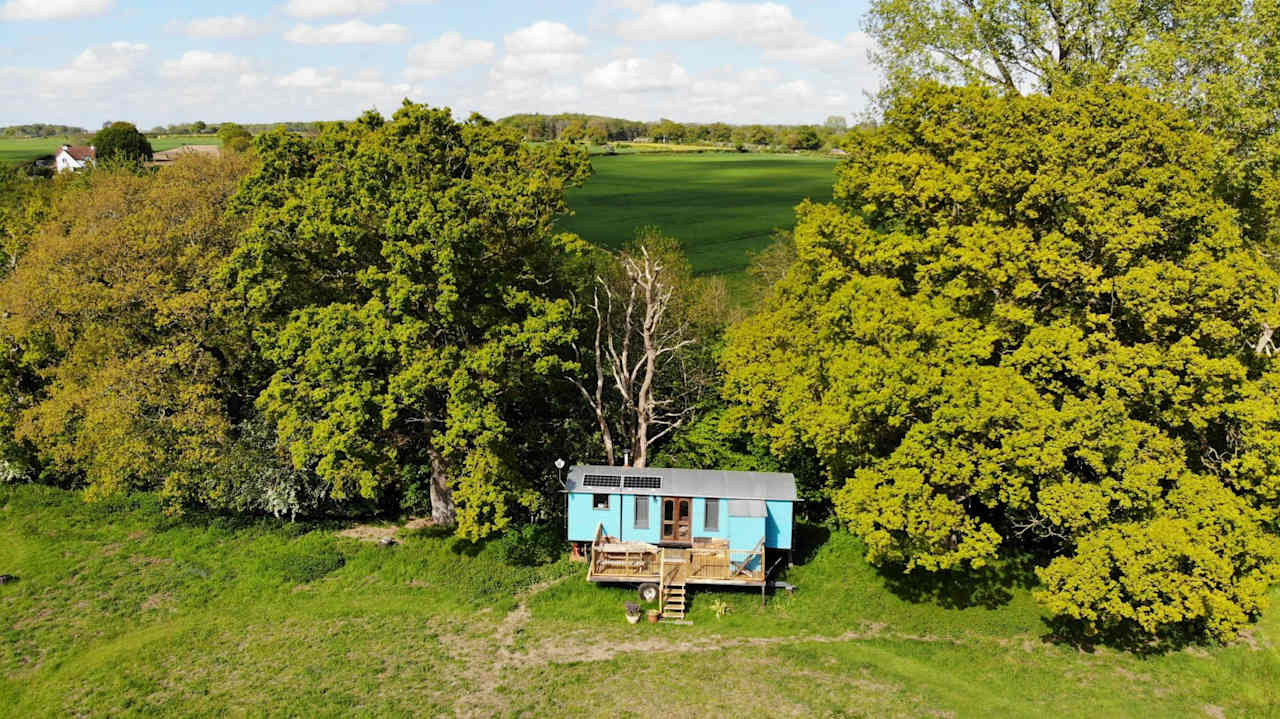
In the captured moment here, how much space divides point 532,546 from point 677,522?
5.28 m

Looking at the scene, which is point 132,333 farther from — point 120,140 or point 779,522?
point 120,140

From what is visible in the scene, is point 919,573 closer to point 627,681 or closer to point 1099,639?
point 1099,639

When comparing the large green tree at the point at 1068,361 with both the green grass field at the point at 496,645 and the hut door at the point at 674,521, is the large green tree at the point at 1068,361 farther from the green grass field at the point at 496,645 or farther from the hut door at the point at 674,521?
the hut door at the point at 674,521

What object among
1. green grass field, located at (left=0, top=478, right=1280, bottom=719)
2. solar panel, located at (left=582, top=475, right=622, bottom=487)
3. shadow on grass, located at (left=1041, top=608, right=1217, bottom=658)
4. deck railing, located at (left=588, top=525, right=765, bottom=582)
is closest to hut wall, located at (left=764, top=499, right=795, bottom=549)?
deck railing, located at (left=588, top=525, right=765, bottom=582)

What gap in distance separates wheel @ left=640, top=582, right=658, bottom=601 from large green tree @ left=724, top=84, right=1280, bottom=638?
20.2 ft

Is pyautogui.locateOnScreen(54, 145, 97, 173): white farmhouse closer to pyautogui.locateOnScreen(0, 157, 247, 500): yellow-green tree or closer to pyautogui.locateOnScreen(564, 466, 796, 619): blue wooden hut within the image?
pyautogui.locateOnScreen(0, 157, 247, 500): yellow-green tree

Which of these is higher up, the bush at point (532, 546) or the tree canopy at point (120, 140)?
the tree canopy at point (120, 140)

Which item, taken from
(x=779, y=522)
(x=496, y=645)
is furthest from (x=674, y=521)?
(x=496, y=645)

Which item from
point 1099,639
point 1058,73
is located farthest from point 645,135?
point 1099,639

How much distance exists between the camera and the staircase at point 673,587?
2494 centimetres

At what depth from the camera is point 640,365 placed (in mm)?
30391

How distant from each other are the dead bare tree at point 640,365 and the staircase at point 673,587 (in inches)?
207

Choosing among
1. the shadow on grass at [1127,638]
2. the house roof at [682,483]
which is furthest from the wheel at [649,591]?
the shadow on grass at [1127,638]

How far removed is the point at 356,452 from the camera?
26.5 meters
